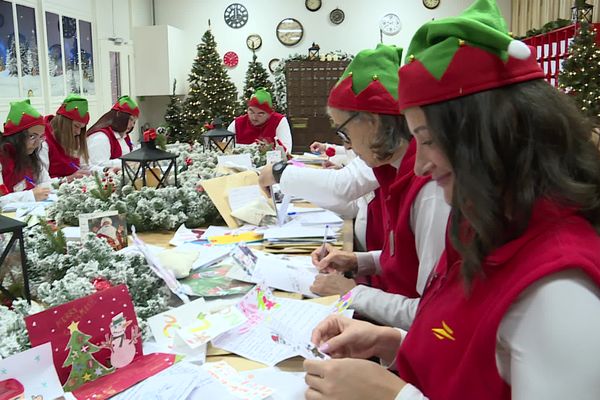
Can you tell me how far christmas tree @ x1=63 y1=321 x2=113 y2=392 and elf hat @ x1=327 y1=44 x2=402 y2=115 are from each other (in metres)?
1.14

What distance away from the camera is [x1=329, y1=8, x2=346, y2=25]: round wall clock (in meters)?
9.63

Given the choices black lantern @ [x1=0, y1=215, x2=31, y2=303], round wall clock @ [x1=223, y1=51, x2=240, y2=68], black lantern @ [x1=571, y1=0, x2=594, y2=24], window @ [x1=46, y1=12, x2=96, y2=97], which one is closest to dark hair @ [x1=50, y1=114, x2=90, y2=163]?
window @ [x1=46, y1=12, x2=96, y2=97]

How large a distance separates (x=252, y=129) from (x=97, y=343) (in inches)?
193

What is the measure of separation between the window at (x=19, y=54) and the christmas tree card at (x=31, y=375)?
5.65 meters

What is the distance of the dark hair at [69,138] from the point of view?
4.63 meters

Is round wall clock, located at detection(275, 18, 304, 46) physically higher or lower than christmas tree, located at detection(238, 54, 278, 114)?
higher

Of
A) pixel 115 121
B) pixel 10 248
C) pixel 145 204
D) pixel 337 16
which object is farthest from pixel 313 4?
pixel 10 248

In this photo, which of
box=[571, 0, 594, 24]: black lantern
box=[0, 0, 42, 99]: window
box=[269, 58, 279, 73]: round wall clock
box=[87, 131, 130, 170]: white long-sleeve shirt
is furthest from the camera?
box=[269, 58, 279, 73]: round wall clock

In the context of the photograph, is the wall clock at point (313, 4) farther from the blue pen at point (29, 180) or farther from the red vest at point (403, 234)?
the red vest at point (403, 234)

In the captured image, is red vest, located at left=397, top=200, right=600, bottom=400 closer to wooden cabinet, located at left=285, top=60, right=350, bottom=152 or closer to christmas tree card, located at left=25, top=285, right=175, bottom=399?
christmas tree card, located at left=25, top=285, right=175, bottom=399

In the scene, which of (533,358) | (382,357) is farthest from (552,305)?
(382,357)

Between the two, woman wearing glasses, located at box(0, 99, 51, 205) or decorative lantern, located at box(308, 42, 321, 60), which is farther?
decorative lantern, located at box(308, 42, 321, 60)

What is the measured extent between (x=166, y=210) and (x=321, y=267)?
860mm

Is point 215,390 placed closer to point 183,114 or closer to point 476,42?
point 476,42
